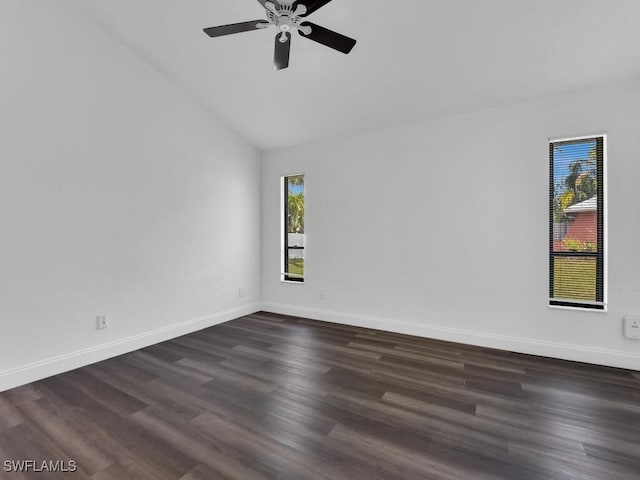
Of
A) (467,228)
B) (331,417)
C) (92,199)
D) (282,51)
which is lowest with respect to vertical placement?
(331,417)

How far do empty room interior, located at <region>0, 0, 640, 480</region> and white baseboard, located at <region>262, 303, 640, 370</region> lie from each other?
0.02 m

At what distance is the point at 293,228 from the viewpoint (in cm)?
487

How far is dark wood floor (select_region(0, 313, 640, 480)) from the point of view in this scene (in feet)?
5.40

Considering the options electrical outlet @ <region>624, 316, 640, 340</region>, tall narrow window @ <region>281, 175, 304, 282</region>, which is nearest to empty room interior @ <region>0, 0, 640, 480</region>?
electrical outlet @ <region>624, 316, 640, 340</region>

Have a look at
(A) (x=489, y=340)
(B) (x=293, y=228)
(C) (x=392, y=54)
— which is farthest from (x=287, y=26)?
(A) (x=489, y=340)

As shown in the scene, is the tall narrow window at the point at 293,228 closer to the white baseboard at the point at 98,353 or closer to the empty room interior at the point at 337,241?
the empty room interior at the point at 337,241

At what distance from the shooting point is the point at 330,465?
1644 mm

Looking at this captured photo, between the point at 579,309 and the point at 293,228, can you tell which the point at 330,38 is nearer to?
the point at 293,228

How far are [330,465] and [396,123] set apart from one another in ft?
11.5

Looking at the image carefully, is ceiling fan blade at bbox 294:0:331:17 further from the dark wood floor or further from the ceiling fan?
the dark wood floor

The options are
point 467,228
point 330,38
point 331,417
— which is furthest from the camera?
point 467,228

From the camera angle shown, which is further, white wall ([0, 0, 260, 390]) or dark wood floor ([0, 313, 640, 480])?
white wall ([0, 0, 260, 390])

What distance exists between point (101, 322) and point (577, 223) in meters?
4.71

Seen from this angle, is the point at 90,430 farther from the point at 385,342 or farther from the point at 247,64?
the point at 247,64
